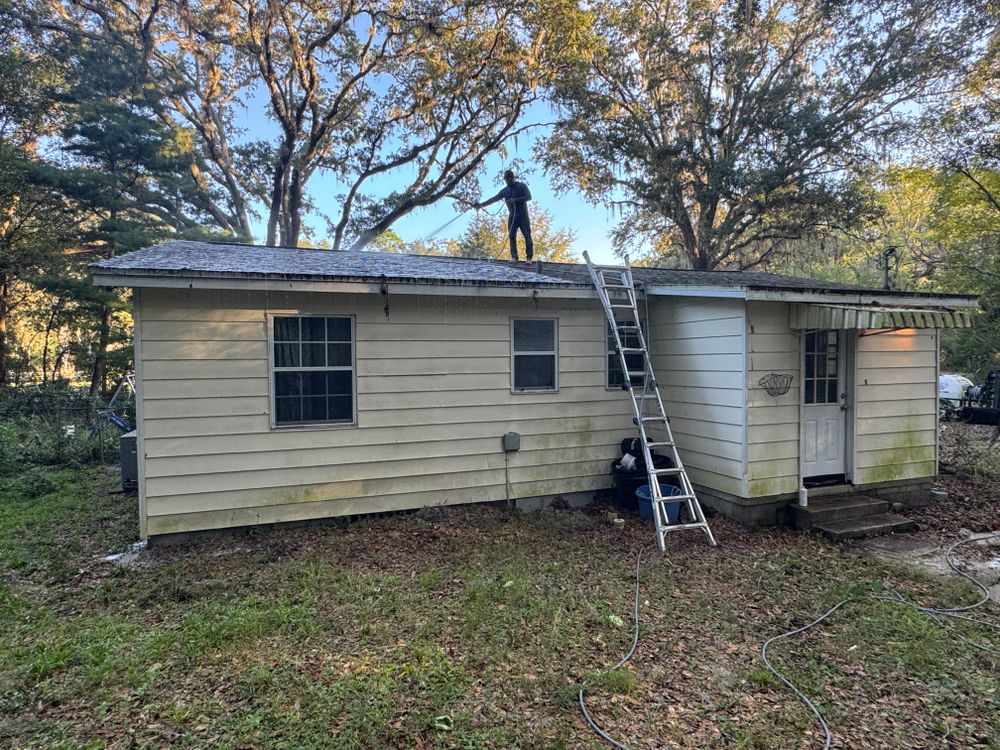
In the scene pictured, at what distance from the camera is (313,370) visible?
19.2 feet

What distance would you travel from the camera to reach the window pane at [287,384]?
5.75 m

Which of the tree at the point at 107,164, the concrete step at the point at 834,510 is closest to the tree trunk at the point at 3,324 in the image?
the tree at the point at 107,164

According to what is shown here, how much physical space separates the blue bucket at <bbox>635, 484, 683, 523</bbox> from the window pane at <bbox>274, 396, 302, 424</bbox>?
13.3 ft

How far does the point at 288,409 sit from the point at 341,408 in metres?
0.56

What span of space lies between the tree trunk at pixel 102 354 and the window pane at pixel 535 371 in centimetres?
1444

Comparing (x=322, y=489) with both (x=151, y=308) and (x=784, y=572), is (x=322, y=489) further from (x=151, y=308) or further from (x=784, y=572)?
(x=784, y=572)

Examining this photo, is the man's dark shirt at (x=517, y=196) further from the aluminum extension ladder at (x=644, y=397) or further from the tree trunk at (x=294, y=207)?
the tree trunk at (x=294, y=207)

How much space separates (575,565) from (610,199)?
15.6m

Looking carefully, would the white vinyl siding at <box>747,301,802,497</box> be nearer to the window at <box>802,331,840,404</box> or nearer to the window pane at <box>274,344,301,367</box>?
the window at <box>802,331,840,404</box>

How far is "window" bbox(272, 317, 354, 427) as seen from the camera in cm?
576

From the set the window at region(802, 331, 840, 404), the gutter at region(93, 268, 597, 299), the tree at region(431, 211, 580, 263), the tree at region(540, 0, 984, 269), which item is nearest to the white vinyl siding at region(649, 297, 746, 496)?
the window at region(802, 331, 840, 404)

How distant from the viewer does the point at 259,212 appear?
20.9 meters

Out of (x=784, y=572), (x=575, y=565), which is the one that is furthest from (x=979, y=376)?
(x=575, y=565)

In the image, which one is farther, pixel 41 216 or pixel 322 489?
pixel 41 216
